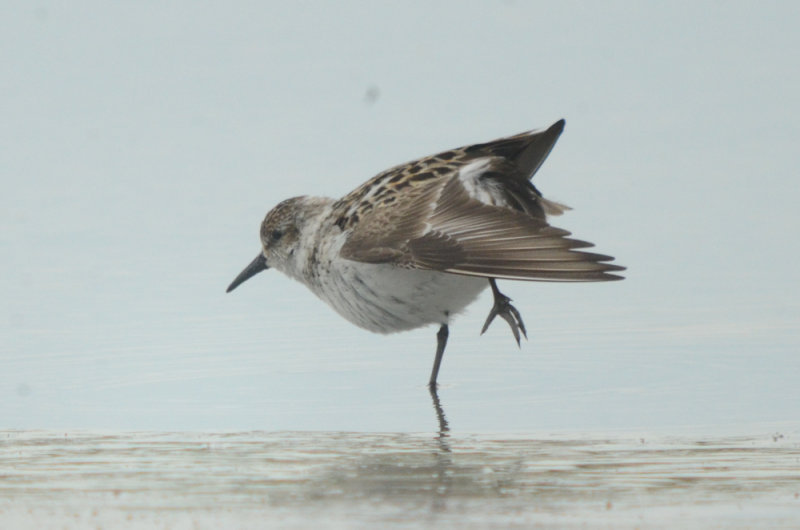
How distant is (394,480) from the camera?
764 centimetres

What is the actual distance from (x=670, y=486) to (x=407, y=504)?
4.26 ft

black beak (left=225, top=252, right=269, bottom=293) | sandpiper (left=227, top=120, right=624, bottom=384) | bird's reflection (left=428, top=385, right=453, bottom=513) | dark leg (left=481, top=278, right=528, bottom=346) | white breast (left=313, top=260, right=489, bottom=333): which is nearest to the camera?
bird's reflection (left=428, top=385, right=453, bottom=513)

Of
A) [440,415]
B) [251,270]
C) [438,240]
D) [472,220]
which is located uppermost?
[472,220]

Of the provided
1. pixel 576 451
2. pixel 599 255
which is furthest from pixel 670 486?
pixel 599 255

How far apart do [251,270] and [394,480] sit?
4841 mm

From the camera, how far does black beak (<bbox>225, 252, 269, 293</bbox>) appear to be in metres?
12.1

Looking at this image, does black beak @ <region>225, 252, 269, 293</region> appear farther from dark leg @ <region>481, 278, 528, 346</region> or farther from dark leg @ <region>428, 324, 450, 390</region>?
dark leg @ <region>481, 278, 528, 346</region>

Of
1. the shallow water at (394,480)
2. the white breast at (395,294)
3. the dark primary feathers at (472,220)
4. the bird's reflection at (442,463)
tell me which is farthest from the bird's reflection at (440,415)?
the dark primary feathers at (472,220)

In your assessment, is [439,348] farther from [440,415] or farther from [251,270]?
[251,270]

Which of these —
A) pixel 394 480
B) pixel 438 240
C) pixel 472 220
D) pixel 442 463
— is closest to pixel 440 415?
pixel 438 240

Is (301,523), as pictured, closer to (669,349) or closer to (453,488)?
(453,488)

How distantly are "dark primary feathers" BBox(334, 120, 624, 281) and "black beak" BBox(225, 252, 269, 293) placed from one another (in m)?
1.43

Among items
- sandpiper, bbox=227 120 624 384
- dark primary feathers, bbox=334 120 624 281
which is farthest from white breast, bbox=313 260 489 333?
dark primary feathers, bbox=334 120 624 281

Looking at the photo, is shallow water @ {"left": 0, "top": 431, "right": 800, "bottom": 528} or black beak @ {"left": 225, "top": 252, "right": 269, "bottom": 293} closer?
shallow water @ {"left": 0, "top": 431, "right": 800, "bottom": 528}
